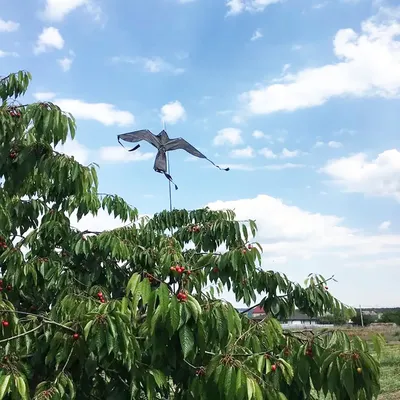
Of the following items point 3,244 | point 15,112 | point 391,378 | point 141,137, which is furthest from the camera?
point 391,378

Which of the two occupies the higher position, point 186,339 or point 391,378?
point 186,339

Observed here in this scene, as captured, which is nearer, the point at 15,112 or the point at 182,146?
the point at 15,112

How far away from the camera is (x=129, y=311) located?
229cm

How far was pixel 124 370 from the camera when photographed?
243 cm

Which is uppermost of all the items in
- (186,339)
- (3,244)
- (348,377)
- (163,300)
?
(3,244)

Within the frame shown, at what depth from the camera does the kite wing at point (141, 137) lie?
4.12 meters

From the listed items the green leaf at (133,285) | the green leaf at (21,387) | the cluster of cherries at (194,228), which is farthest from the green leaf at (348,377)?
the cluster of cherries at (194,228)

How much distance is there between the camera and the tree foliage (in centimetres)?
208

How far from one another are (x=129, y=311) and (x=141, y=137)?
2134 mm

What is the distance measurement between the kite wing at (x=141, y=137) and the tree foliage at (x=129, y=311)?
0.54 meters

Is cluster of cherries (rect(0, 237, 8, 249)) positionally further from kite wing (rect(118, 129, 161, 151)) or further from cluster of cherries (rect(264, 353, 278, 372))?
cluster of cherries (rect(264, 353, 278, 372))

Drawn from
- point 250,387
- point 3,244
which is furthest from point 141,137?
point 250,387

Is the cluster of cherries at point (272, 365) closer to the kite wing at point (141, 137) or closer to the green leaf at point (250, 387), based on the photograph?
the green leaf at point (250, 387)

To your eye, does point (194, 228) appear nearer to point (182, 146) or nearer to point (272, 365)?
point (182, 146)
